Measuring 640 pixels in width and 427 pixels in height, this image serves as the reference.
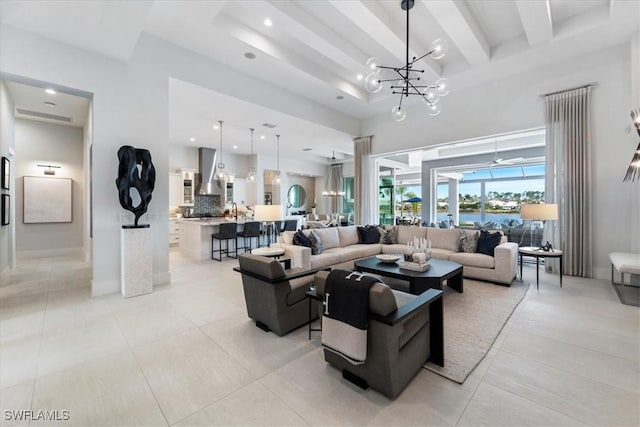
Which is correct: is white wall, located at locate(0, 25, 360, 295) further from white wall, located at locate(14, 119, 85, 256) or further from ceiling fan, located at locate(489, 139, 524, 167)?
ceiling fan, located at locate(489, 139, 524, 167)

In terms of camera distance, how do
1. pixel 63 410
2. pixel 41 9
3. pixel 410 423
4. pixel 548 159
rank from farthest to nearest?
pixel 548 159, pixel 41 9, pixel 63 410, pixel 410 423

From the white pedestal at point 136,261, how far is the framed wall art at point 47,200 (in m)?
4.77

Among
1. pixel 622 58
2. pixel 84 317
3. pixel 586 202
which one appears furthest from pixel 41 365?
pixel 622 58

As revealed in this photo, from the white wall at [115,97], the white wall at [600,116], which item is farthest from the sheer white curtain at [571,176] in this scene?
the white wall at [115,97]

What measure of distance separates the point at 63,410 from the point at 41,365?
0.79 m

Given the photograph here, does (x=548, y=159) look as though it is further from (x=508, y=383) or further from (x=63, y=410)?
(x=63, y=410)

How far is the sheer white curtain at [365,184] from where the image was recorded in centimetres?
786

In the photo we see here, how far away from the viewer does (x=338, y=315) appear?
1.84 meters

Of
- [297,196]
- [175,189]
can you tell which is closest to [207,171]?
[175,189]

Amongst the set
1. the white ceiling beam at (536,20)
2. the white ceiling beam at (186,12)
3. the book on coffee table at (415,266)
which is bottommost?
the book on coffee table at (415,266)

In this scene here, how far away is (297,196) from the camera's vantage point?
44.7 feet

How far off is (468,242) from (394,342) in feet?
12.9

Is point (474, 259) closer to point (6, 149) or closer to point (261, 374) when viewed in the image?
point (261, 374)

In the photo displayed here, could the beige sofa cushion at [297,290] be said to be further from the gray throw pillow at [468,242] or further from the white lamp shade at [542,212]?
the white lamp shade at [542,212]
